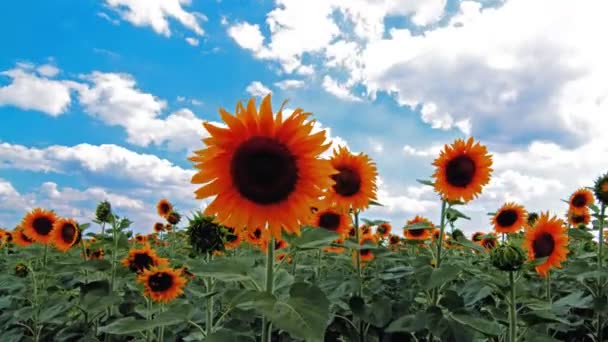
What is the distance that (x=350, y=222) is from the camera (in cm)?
529

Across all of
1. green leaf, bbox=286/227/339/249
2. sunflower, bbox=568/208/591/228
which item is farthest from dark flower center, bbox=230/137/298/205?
sunflower, bbox=568/208/591/228

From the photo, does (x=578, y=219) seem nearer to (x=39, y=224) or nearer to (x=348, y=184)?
(x=348, y=184)

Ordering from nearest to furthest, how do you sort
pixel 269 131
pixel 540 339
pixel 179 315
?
pixel 269 131
pixel 179 315
pixel 540 339

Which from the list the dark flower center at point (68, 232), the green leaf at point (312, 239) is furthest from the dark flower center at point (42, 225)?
the green leaf at point (312, 239)

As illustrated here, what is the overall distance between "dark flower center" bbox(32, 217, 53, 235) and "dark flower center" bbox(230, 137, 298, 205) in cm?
516

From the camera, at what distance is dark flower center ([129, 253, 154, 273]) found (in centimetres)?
437

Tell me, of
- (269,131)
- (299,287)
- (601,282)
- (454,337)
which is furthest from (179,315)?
(601,282)

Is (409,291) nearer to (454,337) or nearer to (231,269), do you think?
(454,337)

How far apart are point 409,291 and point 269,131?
3.80m

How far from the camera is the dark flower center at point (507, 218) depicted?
691cm

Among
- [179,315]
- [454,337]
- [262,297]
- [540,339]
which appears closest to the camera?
[262,297]

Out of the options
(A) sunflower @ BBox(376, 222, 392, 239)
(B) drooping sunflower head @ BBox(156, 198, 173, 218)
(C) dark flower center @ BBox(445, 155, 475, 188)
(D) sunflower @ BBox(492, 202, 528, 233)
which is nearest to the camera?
(C) dark flower center @ BBox(445, 155, 475, 188)

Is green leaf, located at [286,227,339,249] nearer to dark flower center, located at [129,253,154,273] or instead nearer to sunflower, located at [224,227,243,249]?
sunflower, located at [224,227,243,249]

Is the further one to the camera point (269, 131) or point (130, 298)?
point (130, 298)
